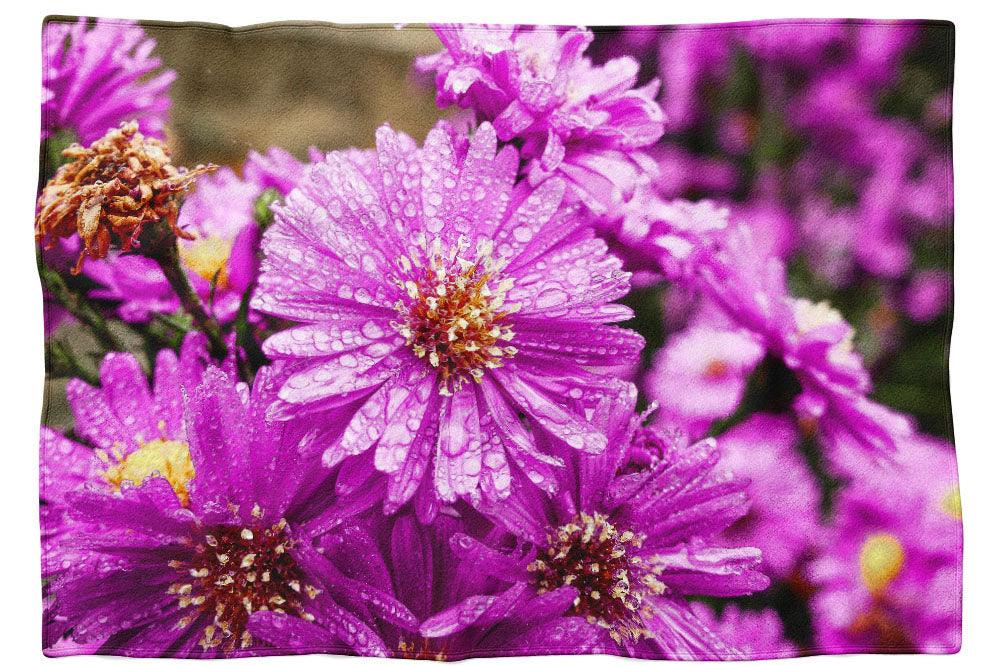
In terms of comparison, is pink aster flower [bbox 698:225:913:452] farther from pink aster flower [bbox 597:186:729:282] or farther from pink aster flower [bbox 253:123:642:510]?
pink aster flower [bbox 253:123:642:510]

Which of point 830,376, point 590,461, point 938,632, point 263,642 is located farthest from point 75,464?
point 938,632

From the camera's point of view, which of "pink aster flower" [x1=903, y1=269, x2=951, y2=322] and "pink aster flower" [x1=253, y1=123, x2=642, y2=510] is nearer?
"pink aster flower" [x1=253, y1=123, x2=642, y2=510]

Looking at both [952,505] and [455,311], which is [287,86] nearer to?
[455,311]

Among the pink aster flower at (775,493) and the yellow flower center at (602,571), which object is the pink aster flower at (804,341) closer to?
the pink aster flower at (775,493)

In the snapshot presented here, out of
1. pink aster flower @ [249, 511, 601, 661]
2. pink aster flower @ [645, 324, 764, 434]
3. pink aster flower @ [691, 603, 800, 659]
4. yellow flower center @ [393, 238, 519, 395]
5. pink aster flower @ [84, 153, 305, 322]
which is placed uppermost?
pink aster flower @ [84, 153, 305, 322]

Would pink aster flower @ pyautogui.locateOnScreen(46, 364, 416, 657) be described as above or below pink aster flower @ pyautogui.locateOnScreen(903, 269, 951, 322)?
below

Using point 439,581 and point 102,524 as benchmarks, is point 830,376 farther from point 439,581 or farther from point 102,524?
point 102,524

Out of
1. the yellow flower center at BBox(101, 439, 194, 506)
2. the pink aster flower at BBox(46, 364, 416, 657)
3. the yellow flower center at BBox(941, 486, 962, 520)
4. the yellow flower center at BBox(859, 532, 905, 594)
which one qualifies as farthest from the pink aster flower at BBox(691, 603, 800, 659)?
the yellow flower center at BBox(101, 439, 194, 506)
